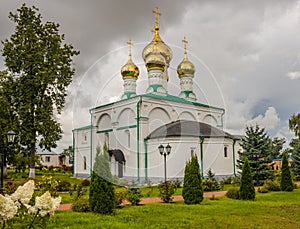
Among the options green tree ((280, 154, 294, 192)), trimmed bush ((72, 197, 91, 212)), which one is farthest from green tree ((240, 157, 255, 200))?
trimmed bush ((72, 197, 91, 212))

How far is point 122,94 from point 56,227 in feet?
60.8

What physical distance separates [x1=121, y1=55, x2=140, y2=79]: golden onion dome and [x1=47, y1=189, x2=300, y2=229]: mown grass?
16.7 metres

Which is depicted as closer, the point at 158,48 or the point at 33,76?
the point at 33,76

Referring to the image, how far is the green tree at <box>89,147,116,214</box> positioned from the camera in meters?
8.09

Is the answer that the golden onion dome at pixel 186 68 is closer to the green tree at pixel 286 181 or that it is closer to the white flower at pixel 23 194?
the green tree at pixel 286 181

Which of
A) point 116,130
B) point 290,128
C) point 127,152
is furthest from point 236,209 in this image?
point 290,128

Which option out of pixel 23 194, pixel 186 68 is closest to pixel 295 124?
pixel 186 68

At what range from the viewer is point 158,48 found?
2552 cm

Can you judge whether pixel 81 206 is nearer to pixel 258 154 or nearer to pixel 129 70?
pixel 258 154

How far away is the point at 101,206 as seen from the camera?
8.12m

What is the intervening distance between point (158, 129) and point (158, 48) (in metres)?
8.06

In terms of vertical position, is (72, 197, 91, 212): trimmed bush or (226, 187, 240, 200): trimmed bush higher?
(72, 197, 91, 212): trimmed bush

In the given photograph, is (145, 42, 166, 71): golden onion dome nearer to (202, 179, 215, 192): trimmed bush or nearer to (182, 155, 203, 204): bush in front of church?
(202, 179, 215, 192): trimmed bush

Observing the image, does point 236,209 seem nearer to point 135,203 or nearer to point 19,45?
point 135,203
